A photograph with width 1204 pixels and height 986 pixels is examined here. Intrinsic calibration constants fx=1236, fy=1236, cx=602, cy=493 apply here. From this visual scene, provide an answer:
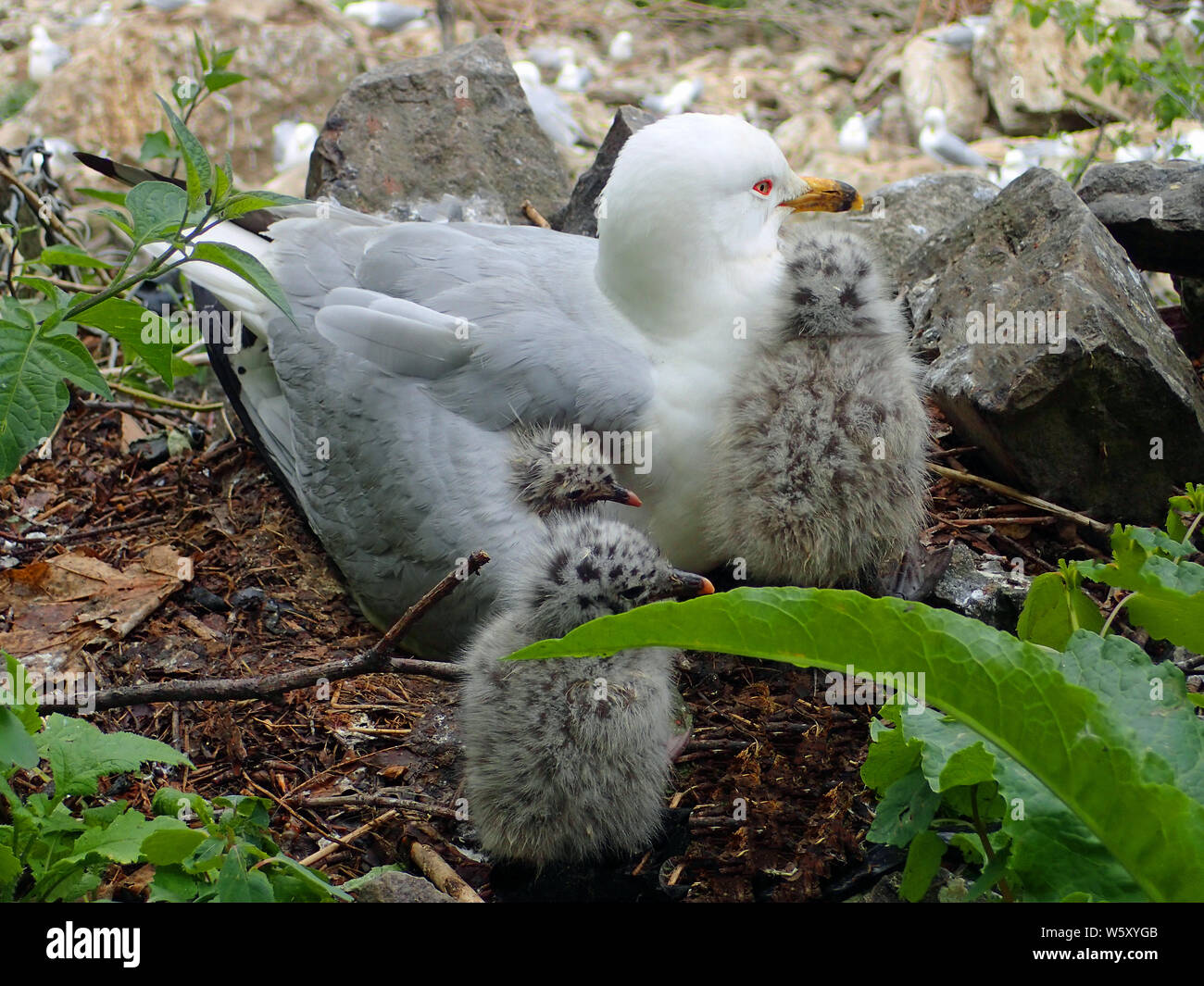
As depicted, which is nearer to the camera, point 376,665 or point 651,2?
point 376,665

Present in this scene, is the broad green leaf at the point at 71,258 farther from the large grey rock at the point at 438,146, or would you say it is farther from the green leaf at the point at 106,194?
the large grey rock at the point at 438,146

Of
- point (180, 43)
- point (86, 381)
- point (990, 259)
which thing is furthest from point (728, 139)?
point (180, 43)

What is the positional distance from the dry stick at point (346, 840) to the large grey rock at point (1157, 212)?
295 centimetres

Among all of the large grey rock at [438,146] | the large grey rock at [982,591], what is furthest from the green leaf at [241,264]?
the large grey rock at [438,146]

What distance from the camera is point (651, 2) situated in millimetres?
10672

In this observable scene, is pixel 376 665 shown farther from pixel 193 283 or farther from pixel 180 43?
pixel 180 43

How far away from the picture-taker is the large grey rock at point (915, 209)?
4676mm

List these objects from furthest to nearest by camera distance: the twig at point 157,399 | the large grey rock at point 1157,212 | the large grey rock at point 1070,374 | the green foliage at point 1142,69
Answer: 1. the green foliage at point 1142,69
2. the twig at point 157,399
3. the large grey rock at point 1157,212
4. the large grey rock at point 1070,374

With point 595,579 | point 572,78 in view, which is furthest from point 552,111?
point 595,579

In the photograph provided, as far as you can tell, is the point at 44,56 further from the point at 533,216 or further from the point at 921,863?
the point at 921,863

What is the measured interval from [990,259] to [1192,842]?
239cm

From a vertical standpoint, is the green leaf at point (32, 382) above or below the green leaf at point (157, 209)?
below

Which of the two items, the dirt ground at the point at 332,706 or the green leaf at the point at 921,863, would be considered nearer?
the green leaf at the point at 921,863

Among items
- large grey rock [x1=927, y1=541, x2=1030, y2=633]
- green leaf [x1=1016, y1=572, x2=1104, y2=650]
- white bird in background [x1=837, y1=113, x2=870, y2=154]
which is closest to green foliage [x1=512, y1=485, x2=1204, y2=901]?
green leaf [x1=1016, y1=572, x2=1104, y2=650]
